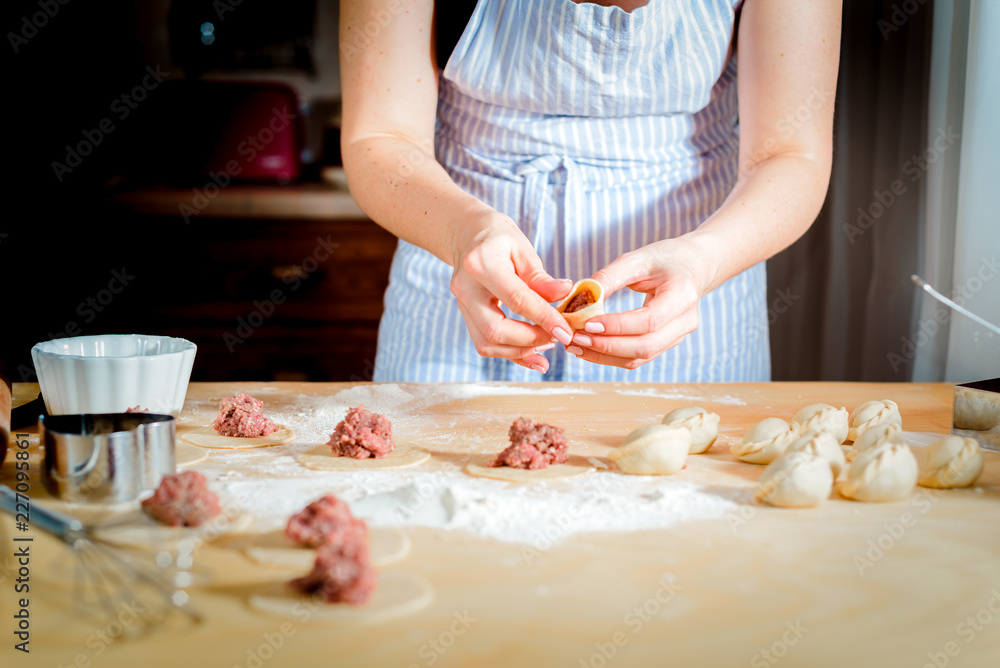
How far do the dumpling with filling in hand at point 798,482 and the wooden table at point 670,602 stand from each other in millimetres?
12

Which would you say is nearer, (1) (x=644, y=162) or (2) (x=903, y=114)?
(1) (x=644, y=162)

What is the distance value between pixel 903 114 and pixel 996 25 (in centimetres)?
Result: 45

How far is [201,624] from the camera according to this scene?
22.3 inches

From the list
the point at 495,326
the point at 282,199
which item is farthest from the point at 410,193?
the point at 282,199

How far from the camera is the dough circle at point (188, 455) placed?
2.95 ft

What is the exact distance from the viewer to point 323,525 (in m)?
0.66

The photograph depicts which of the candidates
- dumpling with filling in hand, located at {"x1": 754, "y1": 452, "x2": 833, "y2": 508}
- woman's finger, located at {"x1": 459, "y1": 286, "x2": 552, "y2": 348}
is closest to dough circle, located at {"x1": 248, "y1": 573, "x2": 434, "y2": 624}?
dumpling with filling in hand, located at {"x1": 754, "y1": 452, "x2": 833, "y2": 508}

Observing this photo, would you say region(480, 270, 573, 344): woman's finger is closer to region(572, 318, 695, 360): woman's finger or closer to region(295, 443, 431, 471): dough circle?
region(572, 318, 695, 360): woman's finger

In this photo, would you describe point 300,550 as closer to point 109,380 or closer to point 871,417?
point 109,380

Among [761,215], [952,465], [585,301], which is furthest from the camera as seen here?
[761,215]

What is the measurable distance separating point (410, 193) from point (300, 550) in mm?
A: 698

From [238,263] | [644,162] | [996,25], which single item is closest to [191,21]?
[238,263]

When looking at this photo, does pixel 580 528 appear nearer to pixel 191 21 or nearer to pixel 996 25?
pixel 996 25

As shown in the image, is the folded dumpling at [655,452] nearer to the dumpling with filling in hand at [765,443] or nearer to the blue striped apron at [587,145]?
the dumpling with filling in hand at [765,443]
